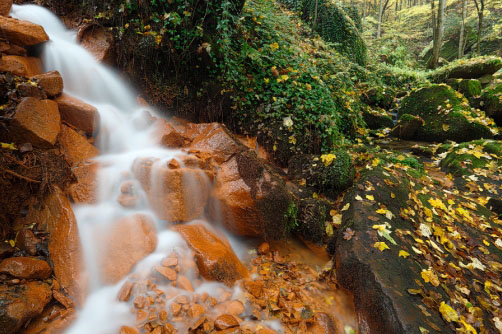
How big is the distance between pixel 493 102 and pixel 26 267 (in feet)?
40.1

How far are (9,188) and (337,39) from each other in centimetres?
1229

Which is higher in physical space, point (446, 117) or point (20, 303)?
point (446, 117)

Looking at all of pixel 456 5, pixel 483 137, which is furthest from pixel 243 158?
pixel 456 5

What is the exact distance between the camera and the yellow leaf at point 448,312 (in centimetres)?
242

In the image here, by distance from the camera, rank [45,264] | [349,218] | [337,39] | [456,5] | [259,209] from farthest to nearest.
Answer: [456,5]
[337,39]
[259,209]
[349,218]
[45,264]

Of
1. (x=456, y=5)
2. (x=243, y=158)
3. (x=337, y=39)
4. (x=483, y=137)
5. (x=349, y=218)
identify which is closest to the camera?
A: (x=349, y=218)

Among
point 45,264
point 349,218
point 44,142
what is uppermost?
point 44,142

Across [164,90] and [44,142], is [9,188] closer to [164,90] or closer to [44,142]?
[44,142]

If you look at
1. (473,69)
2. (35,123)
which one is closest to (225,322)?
(35,123)

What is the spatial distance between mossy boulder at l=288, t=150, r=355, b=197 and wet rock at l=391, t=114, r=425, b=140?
4947mm

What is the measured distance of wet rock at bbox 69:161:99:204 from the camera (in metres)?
3.32

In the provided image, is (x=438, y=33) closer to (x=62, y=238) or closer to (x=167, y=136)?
(x=167, y=136)

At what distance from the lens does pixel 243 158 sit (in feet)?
13.5

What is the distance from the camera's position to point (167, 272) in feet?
10.0
